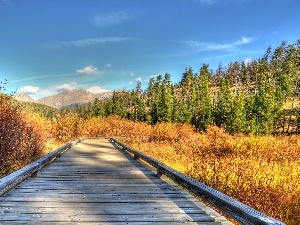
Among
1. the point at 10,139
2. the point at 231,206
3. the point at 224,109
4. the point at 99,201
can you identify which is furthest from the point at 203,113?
A: the point at 231,206

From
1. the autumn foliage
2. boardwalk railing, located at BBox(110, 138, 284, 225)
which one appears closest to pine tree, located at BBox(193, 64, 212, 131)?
the autumn foliage

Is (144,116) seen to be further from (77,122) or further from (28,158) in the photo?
(28,158)

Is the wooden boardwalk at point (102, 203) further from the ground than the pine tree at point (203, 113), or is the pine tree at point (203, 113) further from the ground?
the pine tree at point (203, 113)

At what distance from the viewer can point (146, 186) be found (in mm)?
6949

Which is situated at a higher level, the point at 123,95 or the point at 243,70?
the point at 243,70

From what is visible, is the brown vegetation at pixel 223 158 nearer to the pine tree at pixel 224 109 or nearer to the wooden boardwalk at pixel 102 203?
the wooden boardwalk at pixel 102 203

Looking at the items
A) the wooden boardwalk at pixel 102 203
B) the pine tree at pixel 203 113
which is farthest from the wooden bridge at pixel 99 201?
the pine tree at pixel 203 113

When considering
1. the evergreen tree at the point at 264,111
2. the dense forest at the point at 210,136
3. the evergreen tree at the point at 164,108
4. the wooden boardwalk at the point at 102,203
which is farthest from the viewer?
the evergreen tree at the point at 164,108

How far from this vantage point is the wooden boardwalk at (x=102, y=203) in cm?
438

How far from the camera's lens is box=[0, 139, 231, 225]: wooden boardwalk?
438cm

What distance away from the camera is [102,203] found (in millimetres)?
5312

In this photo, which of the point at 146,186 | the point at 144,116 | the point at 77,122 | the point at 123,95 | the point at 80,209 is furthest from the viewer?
the point at 123,95

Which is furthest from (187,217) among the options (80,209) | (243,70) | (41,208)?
(243,70)

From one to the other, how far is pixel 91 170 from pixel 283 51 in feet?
354
